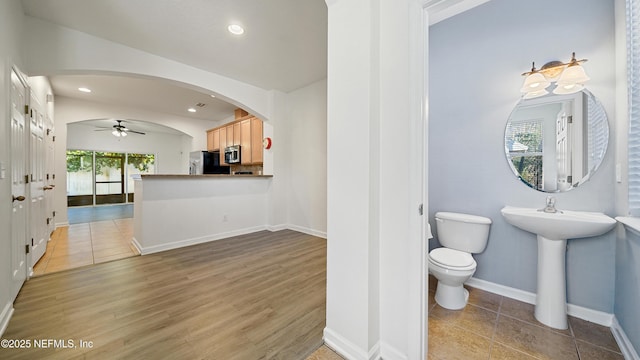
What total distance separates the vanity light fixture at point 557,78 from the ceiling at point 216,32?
77.3 inches

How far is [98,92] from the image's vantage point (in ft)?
14.7

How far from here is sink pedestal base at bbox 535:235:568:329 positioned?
1.65 metres

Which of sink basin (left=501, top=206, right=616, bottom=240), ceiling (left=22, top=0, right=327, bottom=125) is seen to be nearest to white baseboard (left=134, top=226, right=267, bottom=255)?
ceiling (left=22, top=0, right=327, bottom=125)

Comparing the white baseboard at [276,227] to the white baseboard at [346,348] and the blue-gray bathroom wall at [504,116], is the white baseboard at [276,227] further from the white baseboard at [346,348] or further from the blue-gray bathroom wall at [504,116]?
the white baseboard at [346,348]

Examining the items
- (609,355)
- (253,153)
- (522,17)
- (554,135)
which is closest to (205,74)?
(253,153)

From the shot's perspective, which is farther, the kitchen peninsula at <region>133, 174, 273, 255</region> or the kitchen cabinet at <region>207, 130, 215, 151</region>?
the kitchen cabinet at <region>207, 130, 215, 151</region>

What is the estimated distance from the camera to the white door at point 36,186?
2.50 meters

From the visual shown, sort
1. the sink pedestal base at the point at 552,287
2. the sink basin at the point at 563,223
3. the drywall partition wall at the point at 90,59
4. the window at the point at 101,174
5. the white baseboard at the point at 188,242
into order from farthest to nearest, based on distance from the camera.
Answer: the window at the point at 101,174
the white baseboard at the point at 188,242
the drywall partition wall at the point at 90,59
the sink pedestal base at the point at 552,287
the sink basin at the point at 563,223

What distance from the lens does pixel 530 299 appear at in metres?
1.94

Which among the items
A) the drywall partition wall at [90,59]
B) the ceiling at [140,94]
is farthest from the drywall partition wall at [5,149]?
the ceiling at [140,94]

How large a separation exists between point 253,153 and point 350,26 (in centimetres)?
397

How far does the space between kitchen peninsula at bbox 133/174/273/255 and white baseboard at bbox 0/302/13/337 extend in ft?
4.20

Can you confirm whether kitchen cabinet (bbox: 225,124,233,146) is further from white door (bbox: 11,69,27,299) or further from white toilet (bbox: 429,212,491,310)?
white toilet (bbox: 429,212,491,310)

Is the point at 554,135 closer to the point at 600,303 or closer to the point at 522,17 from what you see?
the point at 522,17
